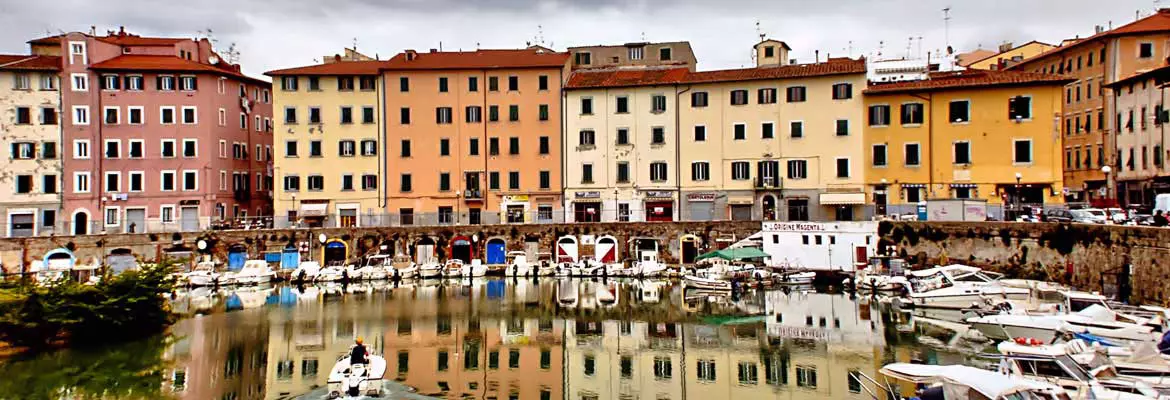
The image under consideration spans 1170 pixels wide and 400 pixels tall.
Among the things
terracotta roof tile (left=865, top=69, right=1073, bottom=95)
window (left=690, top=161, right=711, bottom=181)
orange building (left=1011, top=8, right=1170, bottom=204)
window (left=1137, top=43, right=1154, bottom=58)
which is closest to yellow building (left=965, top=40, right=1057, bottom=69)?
orange building (left=1011, top=8, right=1170, bottom=204)

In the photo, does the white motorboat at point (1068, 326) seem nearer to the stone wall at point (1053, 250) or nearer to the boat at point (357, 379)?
the stone wall at point (1053, 250)

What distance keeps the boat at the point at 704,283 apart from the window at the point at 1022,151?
1825 cm

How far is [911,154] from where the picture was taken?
164ft

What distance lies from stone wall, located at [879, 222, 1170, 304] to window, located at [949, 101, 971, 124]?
7.86 metres

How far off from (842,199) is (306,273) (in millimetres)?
29890

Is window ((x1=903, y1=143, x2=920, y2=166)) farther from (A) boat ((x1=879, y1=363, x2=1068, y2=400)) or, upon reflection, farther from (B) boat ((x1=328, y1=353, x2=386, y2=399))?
(B) boat ((x1=328, y1=353, x2=386, y2=399))

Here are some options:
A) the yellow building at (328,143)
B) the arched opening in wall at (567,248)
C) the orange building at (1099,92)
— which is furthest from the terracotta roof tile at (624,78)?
the orange building at (1099,92)

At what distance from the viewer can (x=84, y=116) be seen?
5512 centimetres

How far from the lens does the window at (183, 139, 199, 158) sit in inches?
2213

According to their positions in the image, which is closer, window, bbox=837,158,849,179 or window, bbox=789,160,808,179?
window, bbox=837,158,849,179

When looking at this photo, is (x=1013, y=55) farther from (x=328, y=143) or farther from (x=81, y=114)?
(x=81, y=114)

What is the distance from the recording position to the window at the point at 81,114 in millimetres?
54969

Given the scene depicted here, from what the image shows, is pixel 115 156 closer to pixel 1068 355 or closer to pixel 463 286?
pixel 463 286

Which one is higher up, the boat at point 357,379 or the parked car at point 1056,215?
the parked car at point 1056,215
